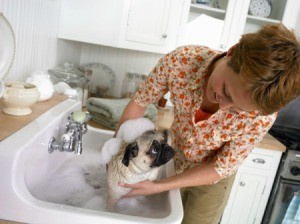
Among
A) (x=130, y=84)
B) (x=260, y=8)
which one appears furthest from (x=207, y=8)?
(x=130, y=84)

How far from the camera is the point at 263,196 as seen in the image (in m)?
1.78

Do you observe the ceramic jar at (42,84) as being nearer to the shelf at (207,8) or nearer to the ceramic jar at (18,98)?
the ceramic jar at (18,98)

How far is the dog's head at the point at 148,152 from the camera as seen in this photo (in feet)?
2.51

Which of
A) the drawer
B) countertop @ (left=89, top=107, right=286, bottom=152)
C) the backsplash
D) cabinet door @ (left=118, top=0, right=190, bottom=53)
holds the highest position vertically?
cabinet door @ (left=118, top=0, right=190, bottom=53)

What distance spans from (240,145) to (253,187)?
979mm

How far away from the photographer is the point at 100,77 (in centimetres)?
206

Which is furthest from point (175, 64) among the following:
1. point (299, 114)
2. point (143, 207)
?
point (299, 114)

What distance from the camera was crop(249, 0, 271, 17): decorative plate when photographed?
6.10 ft

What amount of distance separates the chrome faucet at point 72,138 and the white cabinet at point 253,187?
1.14 m

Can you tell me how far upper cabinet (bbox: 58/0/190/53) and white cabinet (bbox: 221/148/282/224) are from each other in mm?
866

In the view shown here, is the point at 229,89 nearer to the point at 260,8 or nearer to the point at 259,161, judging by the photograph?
the point at 259,161

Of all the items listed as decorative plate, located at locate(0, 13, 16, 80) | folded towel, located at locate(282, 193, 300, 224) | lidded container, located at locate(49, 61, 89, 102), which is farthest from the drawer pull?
decorative plate, located at locate(0, 13, 16, 80)

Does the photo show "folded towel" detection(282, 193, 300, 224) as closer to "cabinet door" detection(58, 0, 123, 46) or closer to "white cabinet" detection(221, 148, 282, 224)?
"white cabinet" detection(221, 148, 282, 224)

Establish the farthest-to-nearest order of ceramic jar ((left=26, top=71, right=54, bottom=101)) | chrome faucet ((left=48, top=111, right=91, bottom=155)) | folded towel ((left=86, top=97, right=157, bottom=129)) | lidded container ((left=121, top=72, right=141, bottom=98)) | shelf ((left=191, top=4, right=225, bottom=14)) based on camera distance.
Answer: lidded container ((left=121, top=72, right=141, bottom=98))
shelf ((left=191, top=4, right=225, bottom=14))
folded towel ((left=86, top=97, right=157, bottom=129))
ceramic jar ((left=26, top=71, right=54, bottom=101))
chrome faucet ((left=48, top=111, right=91, bottom=155))
